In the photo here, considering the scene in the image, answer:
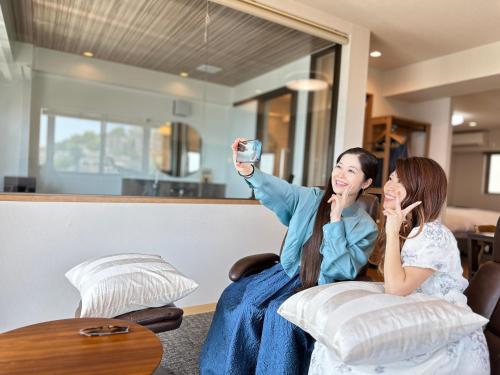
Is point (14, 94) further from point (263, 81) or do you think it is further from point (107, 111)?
point (263, 81)

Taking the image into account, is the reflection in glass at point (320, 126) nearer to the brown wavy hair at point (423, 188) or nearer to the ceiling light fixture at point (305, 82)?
the ceiling light fixture at point (305, 82)

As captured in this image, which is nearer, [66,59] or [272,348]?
[272,348]

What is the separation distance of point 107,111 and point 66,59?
2.69ft

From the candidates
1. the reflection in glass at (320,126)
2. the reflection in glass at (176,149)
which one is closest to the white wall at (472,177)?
the reflection in glass at (320,126)

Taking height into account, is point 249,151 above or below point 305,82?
below

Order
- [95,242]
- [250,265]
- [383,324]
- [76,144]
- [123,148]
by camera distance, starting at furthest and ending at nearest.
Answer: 1. [123,148]
2. [76,144]
3. [95,242]
4. [250,265]
5. [383,324]

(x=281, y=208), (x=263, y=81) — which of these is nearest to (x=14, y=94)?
(x=263, y=81)

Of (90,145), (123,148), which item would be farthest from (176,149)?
(90,145)

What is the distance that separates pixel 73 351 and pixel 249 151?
3.10ft

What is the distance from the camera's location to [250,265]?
5.94 feet

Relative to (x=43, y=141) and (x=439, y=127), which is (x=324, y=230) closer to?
(x=439, y=127)

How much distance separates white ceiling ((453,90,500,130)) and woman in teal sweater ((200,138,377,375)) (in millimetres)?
4571

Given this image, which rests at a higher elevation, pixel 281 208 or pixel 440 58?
pixel 440 58

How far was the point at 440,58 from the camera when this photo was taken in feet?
12.4
